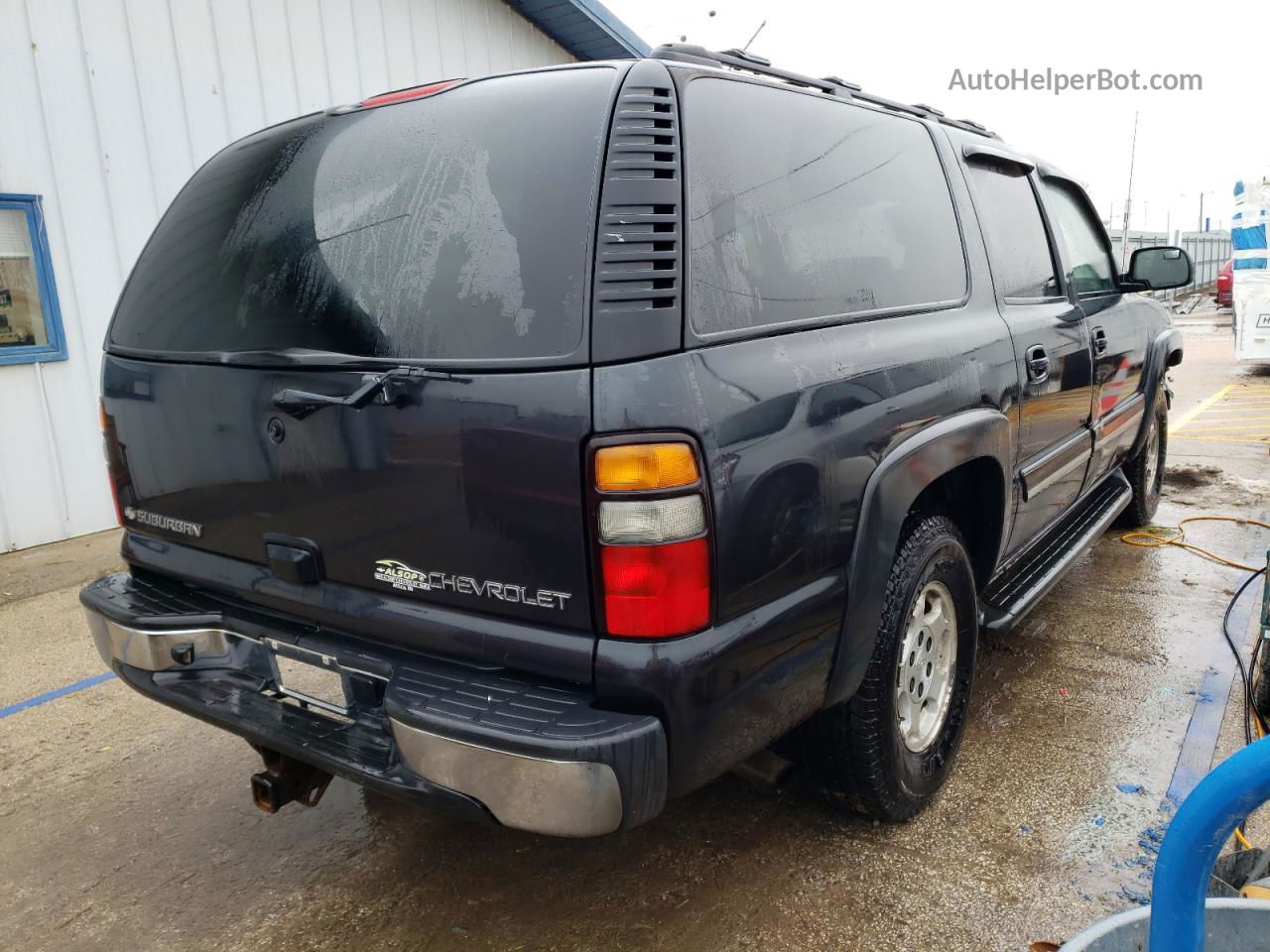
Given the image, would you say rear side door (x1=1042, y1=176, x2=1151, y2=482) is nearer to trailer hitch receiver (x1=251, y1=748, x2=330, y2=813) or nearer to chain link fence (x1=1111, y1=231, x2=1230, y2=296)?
trailer hitch receiver (x1=251, y1=748, x2=330, y2=813)

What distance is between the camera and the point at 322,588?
6.98 ft

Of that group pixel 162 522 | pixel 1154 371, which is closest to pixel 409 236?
pixel 162 522

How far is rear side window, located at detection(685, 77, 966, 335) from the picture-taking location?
190cm

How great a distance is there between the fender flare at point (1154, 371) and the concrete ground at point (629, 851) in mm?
1559

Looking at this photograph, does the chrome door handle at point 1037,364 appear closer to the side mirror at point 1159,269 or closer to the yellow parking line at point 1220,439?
the side mirror at point 1159,269

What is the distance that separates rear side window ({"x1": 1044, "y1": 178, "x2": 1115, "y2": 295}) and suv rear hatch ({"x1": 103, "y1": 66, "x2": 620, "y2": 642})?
2.66m

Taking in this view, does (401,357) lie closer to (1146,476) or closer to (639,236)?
(639,236)

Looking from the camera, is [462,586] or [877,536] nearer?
[462,586]

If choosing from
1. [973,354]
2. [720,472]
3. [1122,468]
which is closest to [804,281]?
[720,472]

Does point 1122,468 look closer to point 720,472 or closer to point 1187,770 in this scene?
point 1187,770

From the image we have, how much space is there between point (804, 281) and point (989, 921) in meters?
1.58

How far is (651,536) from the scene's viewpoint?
172 cm

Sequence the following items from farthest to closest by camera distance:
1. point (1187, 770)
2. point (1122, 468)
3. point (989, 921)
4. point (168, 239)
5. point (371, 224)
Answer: point (1122, 468)
point (1187, 770)
point (168, 239)
point (989, 921)
point (371, 224)

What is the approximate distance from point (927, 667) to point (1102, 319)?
6.87 ft
